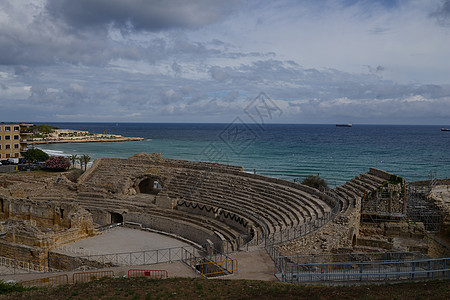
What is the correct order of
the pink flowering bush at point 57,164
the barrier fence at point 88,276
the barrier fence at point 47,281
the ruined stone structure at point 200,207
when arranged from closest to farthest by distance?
the barrier fence at point 47,281, the barrier fence at point 88,276, the ruined stone structure at point 200,207, the pink flowering bush at point 57,164

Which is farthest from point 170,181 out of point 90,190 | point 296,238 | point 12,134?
point 12,134

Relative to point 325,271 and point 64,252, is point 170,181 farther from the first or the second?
point 325,271

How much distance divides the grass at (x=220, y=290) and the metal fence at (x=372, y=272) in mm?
727

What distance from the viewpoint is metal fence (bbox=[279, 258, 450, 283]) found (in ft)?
38.8

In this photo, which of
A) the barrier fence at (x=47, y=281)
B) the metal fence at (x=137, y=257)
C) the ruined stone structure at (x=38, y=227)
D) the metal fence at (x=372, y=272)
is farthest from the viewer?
the ruined stone structure at (x=38, y=227)

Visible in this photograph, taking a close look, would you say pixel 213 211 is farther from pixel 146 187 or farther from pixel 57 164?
pixel 57 164

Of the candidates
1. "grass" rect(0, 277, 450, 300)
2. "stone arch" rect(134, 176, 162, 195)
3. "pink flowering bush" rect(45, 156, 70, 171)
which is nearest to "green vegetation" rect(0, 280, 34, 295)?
"grass" rect(0, 277, 450, 300)

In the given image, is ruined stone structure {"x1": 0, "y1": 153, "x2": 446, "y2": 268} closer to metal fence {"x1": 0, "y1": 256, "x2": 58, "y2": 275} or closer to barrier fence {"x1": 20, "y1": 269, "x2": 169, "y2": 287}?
metal fence {"x1": 0, "y1": 256, "x2": 58, "y2": 275}

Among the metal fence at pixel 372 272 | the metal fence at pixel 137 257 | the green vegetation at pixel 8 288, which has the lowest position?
the metal fence at pixel 137 257

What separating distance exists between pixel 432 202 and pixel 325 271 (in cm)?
1800

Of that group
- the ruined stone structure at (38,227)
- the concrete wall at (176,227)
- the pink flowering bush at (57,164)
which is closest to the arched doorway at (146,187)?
the concrete wall at (176,227)

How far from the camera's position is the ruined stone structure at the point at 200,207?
19656 mm

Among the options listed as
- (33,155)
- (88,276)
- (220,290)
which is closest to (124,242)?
(88,276)

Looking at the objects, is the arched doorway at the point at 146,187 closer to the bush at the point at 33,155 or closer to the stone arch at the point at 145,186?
the stone arch at the point at 145,186
